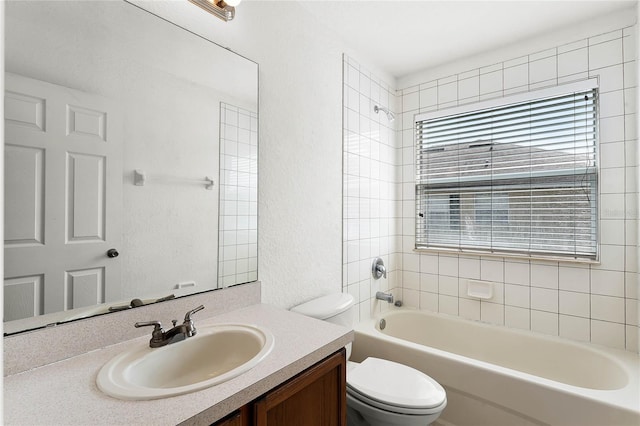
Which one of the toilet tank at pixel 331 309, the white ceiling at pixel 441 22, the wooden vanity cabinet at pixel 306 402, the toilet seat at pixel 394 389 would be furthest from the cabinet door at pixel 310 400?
the white ceiling at pixel 441 22

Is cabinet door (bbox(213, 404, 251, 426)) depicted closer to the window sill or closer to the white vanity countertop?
the white vanity countertop

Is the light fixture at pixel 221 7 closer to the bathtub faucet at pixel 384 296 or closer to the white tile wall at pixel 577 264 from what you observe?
the white tile wall at pixel 577 264

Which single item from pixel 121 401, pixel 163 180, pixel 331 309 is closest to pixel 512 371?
pixel 331 309

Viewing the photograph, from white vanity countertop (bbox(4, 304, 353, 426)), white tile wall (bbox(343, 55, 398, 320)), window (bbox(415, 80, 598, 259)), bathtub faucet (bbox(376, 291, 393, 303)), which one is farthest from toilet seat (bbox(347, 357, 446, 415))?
window (bbox(415, 80, 598, 259))

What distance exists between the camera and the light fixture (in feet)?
4.36

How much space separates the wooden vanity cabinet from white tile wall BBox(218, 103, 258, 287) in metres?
0.60

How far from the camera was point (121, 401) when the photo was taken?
2.56 ft

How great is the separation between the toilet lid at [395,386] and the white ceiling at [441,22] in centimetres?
199

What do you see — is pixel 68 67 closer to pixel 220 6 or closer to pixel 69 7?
pixel 69 7

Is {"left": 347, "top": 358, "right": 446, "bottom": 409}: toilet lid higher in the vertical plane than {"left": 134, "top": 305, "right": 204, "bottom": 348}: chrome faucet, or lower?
lower

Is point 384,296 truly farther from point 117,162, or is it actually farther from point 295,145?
point 117,162

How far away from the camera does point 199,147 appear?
1.38 meters

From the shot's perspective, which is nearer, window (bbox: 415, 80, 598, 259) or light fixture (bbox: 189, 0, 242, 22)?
light fixture (bbox: 189, 0, 242, 22)

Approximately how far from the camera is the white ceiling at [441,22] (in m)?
1.88
